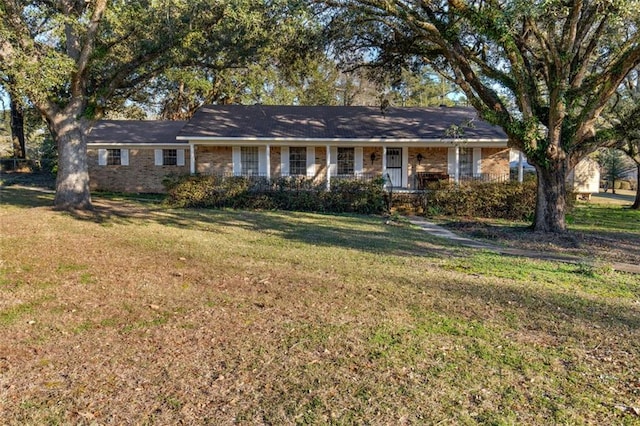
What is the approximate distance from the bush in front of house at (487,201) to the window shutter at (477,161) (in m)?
4.20

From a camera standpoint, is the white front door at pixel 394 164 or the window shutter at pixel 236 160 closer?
the window shutter at pixel 236 160

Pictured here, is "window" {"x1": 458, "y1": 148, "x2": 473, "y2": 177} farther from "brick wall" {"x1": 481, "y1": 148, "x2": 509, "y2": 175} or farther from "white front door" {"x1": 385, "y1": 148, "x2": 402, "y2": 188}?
"white front door" {"x1": 385, "y1": 148, "x2": 402, "y2": 188}

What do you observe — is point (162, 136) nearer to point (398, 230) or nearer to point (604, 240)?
point (398, 230)

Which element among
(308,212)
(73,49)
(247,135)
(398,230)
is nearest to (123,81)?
(73,49)

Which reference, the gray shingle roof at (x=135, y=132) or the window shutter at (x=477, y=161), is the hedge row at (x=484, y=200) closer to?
the window shutter at (x=477, y=161)

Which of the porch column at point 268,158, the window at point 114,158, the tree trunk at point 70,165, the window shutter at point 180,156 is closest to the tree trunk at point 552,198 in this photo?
the porch column at point 268,158

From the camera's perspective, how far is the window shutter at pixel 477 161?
805 inches

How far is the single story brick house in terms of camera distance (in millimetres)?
19219

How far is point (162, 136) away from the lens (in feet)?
75.3

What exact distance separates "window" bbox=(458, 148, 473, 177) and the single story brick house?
0.04 metres

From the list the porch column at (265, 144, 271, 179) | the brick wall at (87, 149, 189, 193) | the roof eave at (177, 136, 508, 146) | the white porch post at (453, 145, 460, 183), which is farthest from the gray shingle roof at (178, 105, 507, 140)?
the brick wall at (87, 149, 189, 193)

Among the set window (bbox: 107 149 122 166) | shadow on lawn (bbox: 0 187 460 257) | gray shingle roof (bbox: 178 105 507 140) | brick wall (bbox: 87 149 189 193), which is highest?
gray shingle roof (bbox: 178 105 507 140)

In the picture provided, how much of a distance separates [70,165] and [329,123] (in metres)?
11.0

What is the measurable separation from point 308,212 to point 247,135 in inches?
209
